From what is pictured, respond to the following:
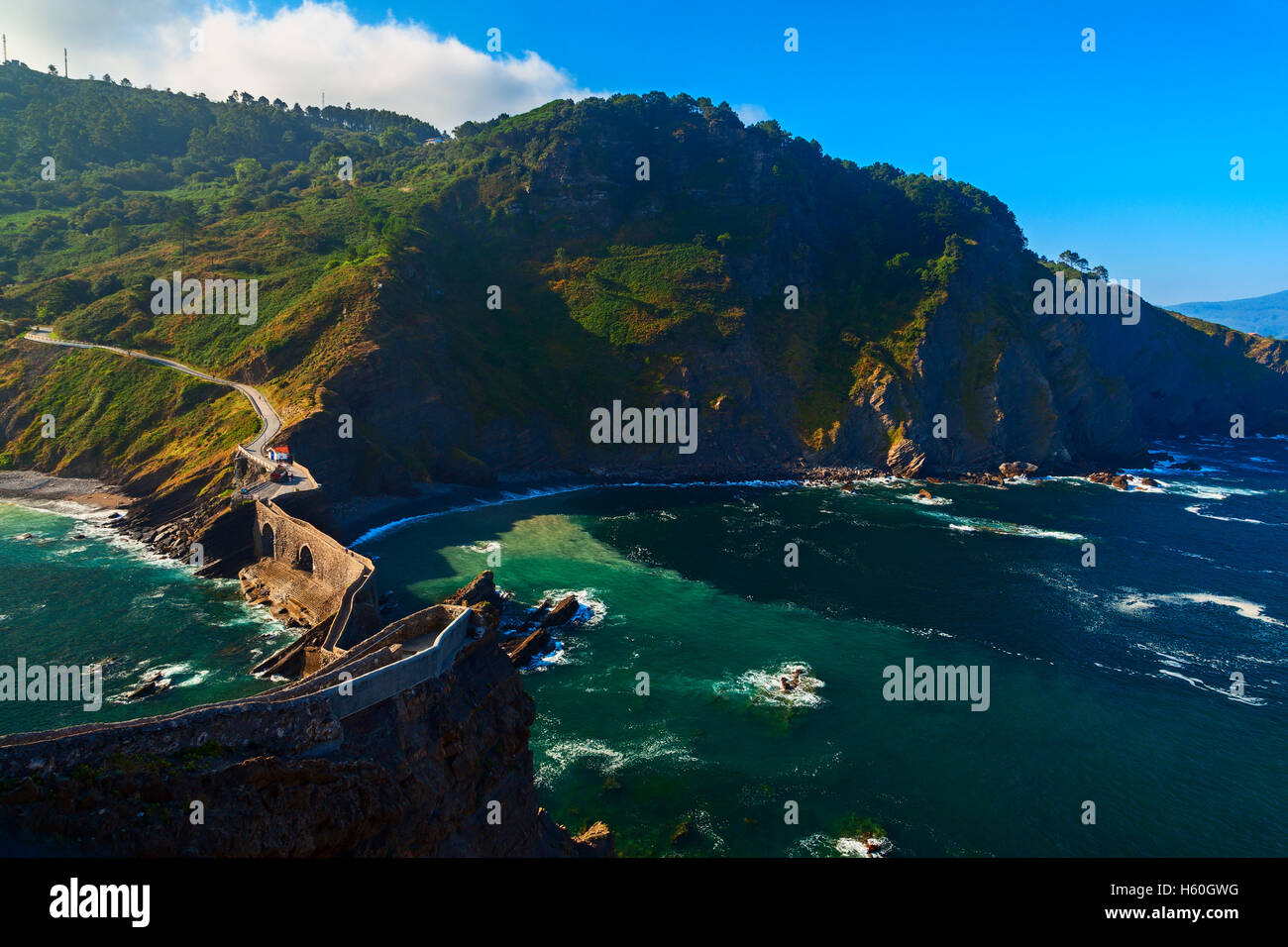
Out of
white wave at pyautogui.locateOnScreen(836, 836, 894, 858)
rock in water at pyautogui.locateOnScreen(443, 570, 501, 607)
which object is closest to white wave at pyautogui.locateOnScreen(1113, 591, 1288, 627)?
white wave at pyautogui.locateOnScreen(836, 836, 894, 858)

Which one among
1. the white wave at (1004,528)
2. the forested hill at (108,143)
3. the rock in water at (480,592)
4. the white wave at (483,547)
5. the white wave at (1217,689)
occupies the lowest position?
the white wave at (1217,689)

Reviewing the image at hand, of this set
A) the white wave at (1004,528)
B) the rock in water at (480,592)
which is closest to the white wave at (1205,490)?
the white wave at (1004,528)

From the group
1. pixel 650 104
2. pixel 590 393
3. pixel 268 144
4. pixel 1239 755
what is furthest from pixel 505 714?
pixel 268 144

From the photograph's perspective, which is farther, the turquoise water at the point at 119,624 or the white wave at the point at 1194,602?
the white wave at the point at 1194,602

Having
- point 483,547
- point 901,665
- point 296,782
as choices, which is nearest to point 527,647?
point 483,547

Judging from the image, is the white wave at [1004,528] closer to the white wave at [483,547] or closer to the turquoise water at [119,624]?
the white wave at [483,547]

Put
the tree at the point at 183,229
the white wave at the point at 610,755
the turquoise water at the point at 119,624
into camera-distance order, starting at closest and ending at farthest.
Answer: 1. the white wave at the point at 610,755
2. the turquoise water at the point at 119,624
3. the tree at the point at 183,229

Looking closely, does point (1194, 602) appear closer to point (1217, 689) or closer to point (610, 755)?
point (1217, 689)
